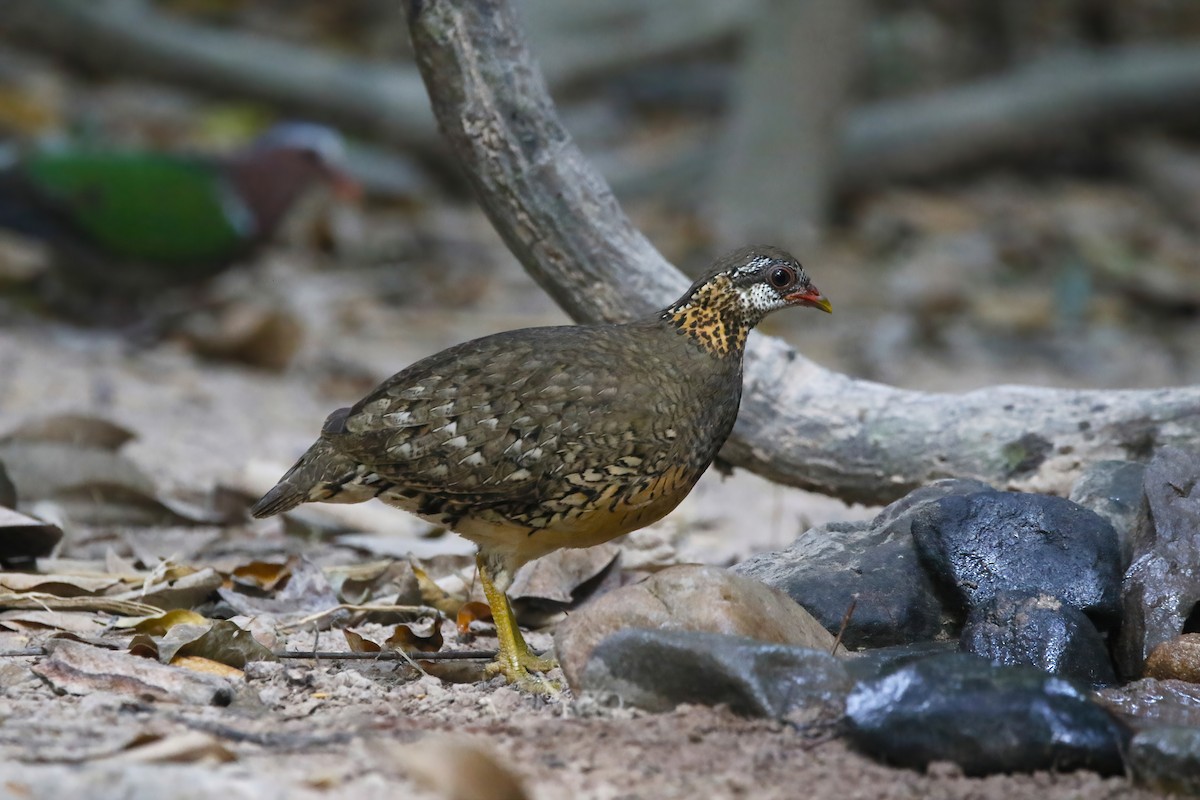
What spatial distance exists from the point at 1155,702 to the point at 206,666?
2.14m

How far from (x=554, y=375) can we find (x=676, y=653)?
865 millimetres

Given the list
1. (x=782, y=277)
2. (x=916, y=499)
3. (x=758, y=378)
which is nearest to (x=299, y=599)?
(x=758, y=378)

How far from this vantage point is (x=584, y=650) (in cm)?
335

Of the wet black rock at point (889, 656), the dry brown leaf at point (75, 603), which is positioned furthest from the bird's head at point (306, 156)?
the wet black rock at point (889, 656)

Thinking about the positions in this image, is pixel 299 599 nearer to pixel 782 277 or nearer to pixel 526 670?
pixel 526 670

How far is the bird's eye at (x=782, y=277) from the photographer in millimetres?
4031

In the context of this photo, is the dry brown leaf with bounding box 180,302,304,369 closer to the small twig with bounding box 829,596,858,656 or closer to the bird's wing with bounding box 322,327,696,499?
the bird's wing with bounding box 322,327,696,499

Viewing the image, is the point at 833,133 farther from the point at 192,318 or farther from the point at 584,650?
the point at 584,650

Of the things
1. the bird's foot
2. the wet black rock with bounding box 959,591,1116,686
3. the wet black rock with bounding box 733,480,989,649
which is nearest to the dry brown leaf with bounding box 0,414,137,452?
the bird's foot

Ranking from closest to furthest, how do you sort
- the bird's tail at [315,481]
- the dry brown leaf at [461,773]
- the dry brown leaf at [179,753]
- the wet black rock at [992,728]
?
the dry brown leaf at [461,773], the dry brown leaf at [179,753], the wet black rock at [992,728], the bird's tail at [315,481]

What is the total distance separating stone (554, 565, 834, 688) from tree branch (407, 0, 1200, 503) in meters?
1.22

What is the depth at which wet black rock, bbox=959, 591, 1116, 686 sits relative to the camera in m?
3.53

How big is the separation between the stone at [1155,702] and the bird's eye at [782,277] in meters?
1.29

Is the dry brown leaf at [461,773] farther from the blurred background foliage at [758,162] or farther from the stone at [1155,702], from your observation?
the blurred background foliage at [758,162]
